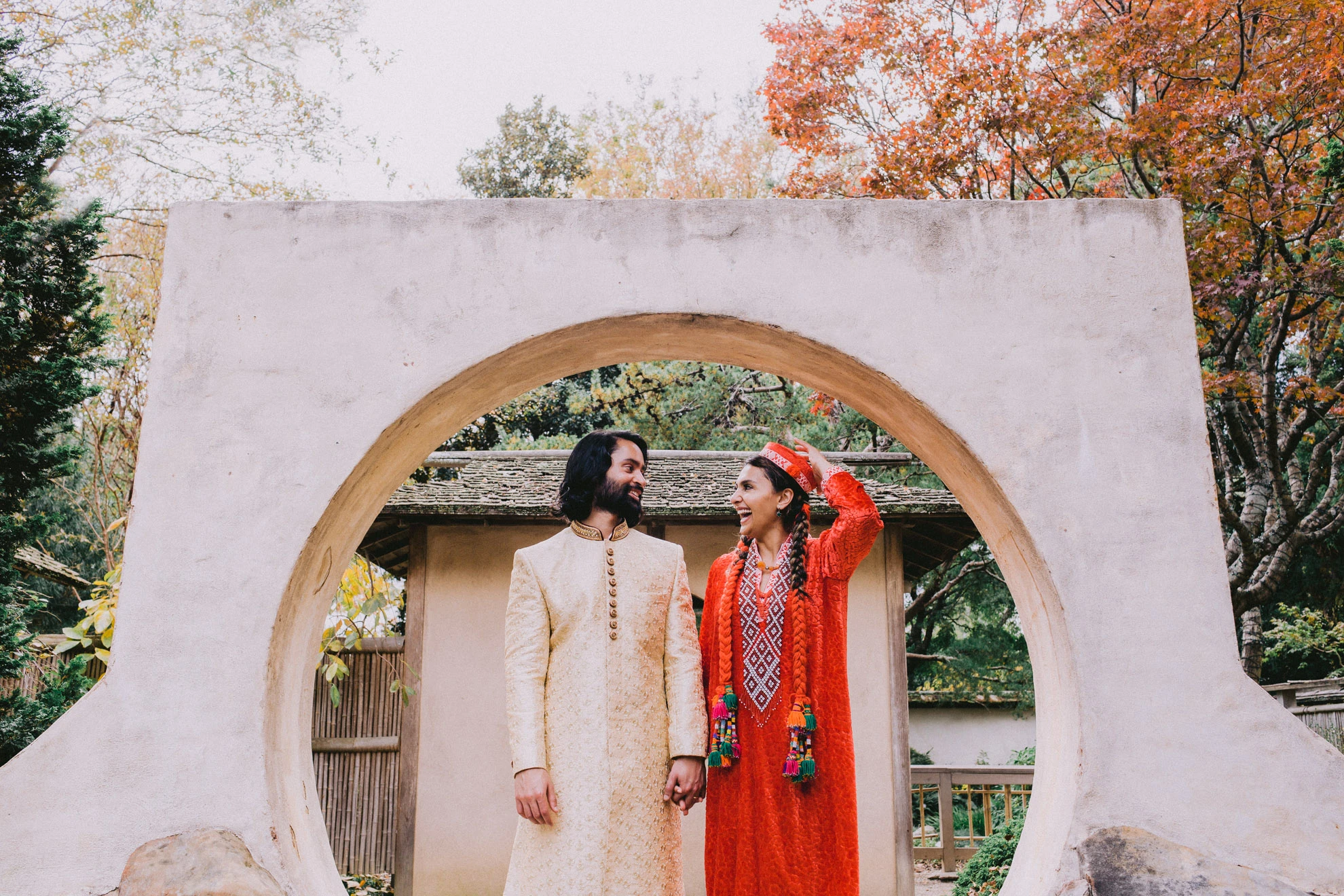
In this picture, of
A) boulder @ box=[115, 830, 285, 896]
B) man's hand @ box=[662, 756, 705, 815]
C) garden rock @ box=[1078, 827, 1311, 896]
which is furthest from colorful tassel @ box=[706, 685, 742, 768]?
boulder @ box=[115, 830, 285, 896]

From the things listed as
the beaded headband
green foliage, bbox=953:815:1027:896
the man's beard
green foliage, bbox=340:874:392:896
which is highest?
the beaded headband

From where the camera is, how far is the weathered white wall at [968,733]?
12742 mm

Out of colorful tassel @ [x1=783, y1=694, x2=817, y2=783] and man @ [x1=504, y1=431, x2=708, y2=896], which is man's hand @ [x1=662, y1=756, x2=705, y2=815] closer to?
man @ [x1=504, y1=431, x2=708, y2=896]

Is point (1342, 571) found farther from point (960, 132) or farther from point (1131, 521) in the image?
point (1131, 521)

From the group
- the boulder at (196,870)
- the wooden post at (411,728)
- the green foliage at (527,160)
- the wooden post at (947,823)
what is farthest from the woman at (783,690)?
the green foliage at (527,160)

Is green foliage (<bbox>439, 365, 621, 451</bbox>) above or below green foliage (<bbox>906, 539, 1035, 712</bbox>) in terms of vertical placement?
above

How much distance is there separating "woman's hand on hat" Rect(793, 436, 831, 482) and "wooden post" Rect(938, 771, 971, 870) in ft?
18.4

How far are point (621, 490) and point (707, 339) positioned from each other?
581mm

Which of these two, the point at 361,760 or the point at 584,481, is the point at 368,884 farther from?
the point at 584,481

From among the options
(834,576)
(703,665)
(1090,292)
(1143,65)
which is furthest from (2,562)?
(1143,65)

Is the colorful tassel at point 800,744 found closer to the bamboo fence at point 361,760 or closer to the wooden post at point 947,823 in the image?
the bamboo fence at point 361,760

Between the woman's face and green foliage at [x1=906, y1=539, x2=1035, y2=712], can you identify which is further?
green foliage at [x1=906, y1=539, x2=1035, y2=712]

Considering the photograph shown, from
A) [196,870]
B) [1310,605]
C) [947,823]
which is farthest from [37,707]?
[1310,605]

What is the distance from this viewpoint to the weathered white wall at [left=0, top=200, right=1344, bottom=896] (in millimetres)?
2635
